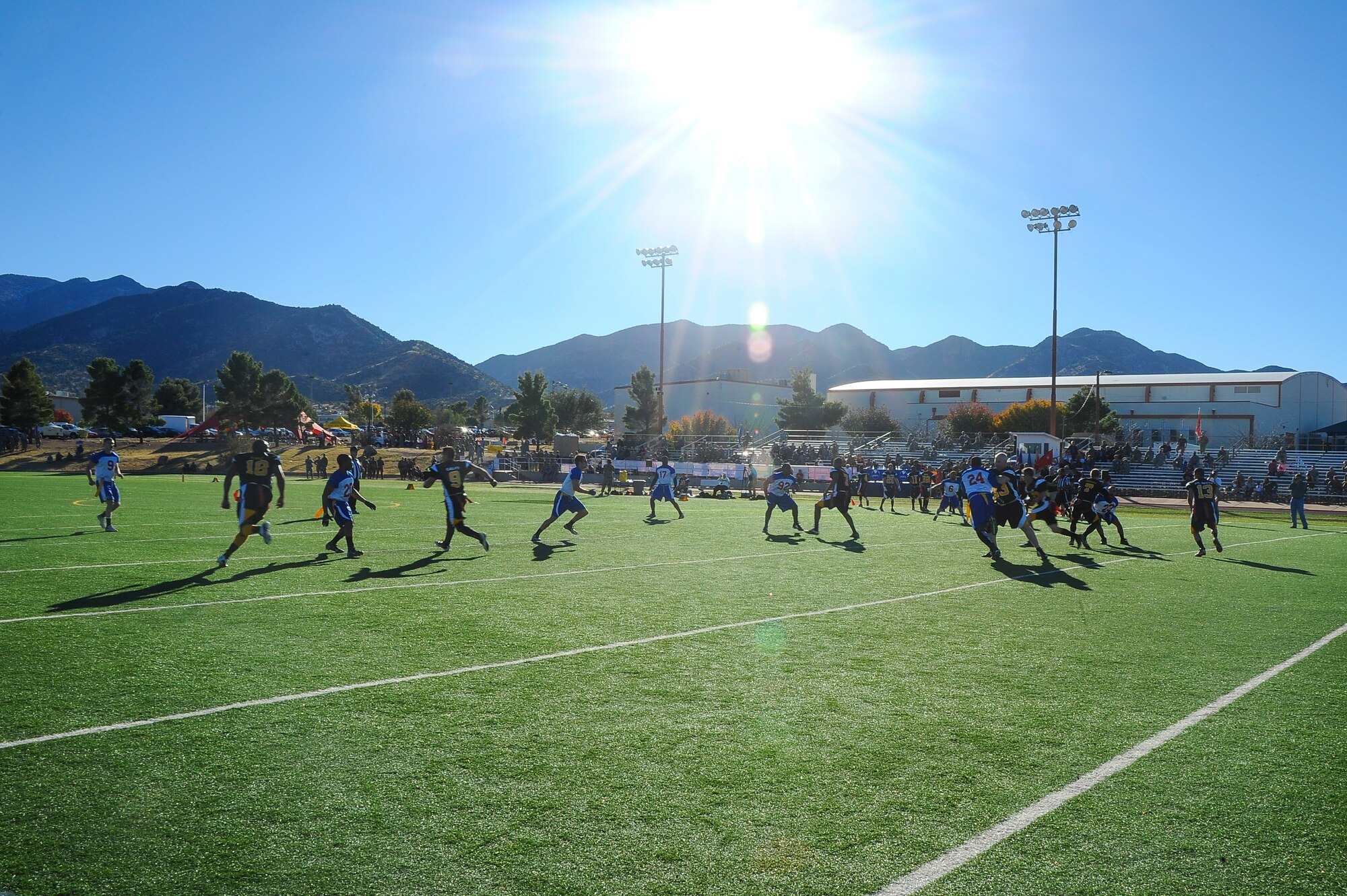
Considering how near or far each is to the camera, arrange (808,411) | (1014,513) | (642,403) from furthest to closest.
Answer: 1. (642,403)
2. (808,411)
3. (1014,513)

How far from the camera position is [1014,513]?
1620cm

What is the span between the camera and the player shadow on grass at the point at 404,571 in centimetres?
1265

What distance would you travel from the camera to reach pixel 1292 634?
961cm

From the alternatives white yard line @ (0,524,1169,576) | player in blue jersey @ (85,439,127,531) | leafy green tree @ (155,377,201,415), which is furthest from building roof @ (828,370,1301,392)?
leafy green tree @ (155,377,201,415)

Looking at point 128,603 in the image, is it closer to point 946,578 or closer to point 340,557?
point 340,557

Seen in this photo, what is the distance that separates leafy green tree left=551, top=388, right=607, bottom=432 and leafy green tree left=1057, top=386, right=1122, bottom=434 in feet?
197

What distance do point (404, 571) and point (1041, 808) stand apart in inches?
422

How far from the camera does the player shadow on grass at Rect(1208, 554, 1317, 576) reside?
15.6 m

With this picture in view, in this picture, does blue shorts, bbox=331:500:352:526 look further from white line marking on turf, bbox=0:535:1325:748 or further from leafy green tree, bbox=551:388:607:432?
leafy green tree, bbox=551:388:607:432

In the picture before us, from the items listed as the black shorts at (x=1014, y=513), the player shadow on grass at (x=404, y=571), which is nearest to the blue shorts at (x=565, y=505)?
the player shadow on grass at (x=404, y=571)

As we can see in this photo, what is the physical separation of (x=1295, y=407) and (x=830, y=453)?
1998 inches

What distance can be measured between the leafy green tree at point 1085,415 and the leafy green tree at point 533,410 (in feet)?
172

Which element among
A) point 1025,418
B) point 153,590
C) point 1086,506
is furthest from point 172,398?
point 1086,506

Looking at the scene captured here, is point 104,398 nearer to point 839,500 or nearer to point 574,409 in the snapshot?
point 574,409
